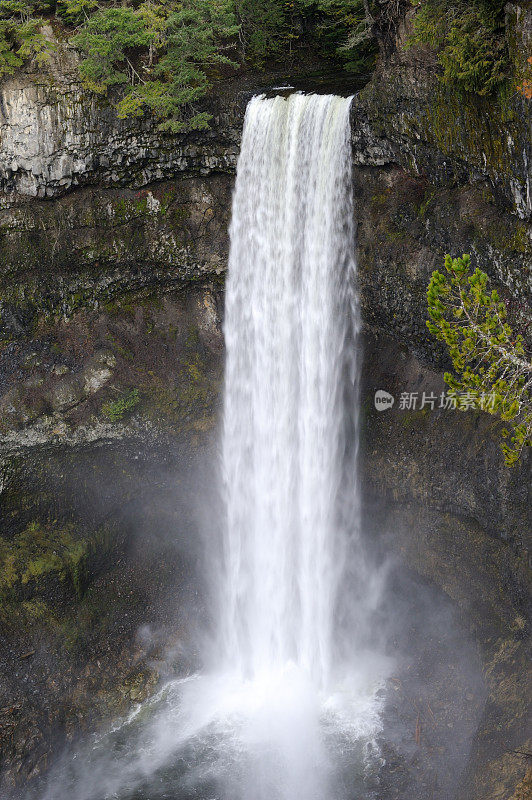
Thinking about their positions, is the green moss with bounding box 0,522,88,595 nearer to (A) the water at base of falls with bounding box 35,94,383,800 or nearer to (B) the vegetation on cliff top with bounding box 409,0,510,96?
(A) the water at base of falls with bounding box 35,94,383,800

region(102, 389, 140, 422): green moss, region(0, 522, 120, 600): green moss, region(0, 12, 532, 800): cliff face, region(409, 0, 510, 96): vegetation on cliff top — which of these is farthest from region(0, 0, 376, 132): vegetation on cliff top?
region(0, 522, 120, 600): green moss

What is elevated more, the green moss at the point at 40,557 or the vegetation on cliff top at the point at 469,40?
the vegetation on cliff top at the point at 469,40

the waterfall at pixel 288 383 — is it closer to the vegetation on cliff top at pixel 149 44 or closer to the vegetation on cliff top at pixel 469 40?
the vegetation on cliff top at pixel 149 44

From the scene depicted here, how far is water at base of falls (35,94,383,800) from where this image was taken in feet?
60.7

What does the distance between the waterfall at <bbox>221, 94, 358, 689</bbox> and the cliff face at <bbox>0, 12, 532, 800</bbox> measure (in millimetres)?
1176

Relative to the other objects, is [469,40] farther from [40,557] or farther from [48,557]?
[40,557]

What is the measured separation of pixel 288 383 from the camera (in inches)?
830

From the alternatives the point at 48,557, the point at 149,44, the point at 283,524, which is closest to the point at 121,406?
the point at 48,557

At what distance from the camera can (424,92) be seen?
680 inches

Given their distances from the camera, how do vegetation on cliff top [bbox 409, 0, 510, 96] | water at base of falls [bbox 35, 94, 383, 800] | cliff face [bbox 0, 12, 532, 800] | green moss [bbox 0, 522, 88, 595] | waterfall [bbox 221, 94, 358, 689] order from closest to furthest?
vegetation on cliff top [bbox 409, 0, 510, 96]
cliff face [bbox 0, 12, 532, 800]
water at base of falls [bbox 35, 94, 383, 800]
waterfall [bbox 221, 94, 358, 689]
green moss [bbox 0, 522, 88, 595]

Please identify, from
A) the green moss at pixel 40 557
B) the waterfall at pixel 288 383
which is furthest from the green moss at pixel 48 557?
the waterfall at pixel 288 383

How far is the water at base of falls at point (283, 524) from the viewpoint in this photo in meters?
18.5

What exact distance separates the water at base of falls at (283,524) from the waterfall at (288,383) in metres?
0.04

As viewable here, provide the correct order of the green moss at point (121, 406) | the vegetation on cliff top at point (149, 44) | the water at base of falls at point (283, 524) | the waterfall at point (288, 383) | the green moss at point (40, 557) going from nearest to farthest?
1. the water at base of falls at point (283, 524)
2. the waterfall at point (288, 383)
3. the vegetation on cliff top at point (149, 44)
4. the green moss at point (40, 557)
5. the green moss at point (121, 406)
